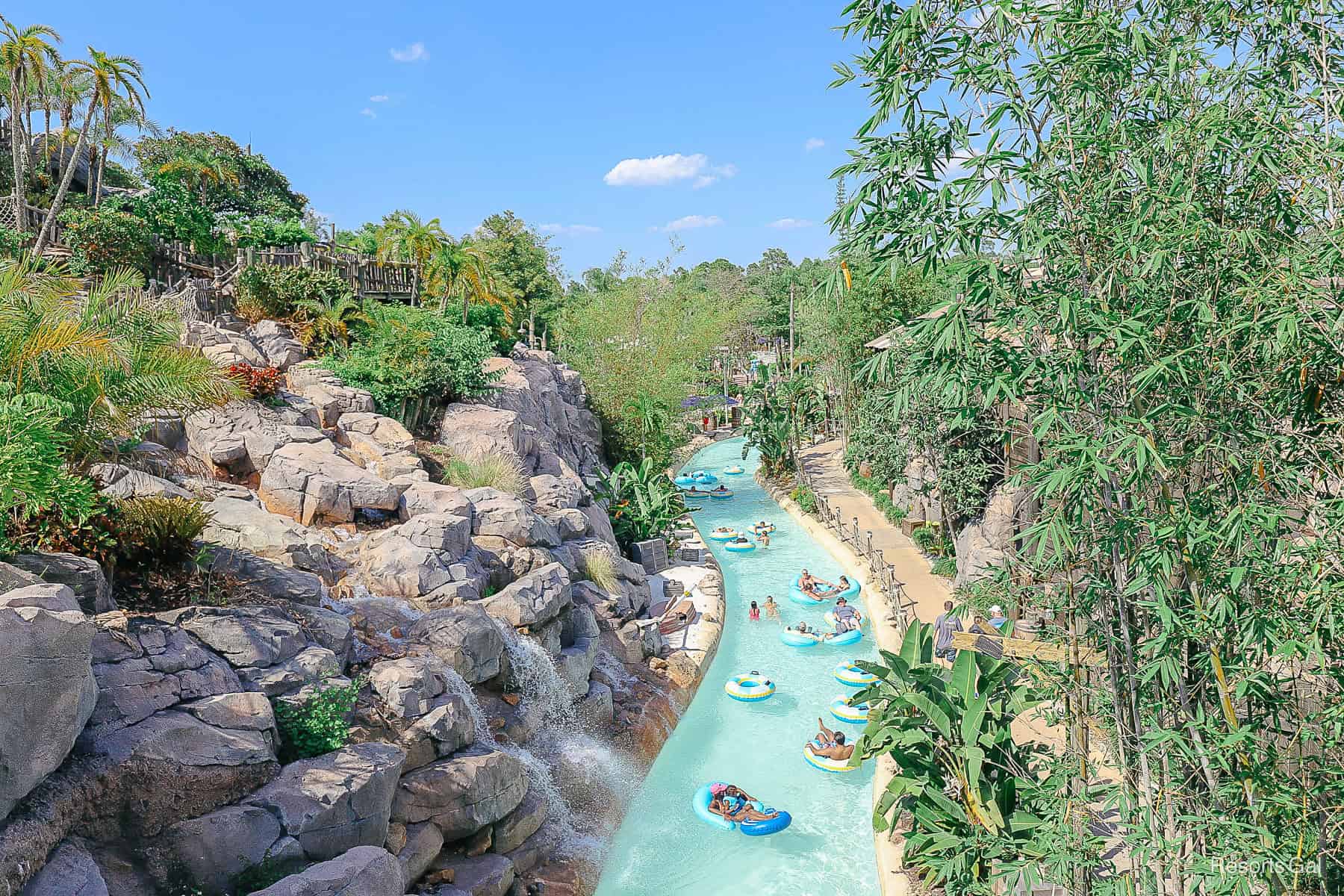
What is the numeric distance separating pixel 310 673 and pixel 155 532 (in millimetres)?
2111

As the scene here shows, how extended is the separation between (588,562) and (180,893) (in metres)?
8.00

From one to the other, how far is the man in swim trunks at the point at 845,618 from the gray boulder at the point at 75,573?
10.7 metres

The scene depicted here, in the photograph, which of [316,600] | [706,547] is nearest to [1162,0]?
[316,600]

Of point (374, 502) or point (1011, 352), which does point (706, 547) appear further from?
point (1011, 352)

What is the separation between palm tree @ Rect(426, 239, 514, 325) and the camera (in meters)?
21.2

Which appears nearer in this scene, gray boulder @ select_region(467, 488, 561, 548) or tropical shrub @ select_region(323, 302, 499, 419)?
gray boulder @ select_region(467, 488, 561, 548)

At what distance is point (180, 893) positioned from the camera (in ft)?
17.8

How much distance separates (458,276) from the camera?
21.7 m

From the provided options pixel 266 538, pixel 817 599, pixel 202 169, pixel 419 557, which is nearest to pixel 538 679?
pixel 419 557

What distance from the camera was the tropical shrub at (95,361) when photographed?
6.31 metres

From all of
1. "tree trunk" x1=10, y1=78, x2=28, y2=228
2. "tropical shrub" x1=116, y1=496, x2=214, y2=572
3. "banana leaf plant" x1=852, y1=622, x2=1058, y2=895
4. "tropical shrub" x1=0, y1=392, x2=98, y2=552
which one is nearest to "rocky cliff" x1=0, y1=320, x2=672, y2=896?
"tropical shrub" x1=116, y1=496, x2=214, y2=572

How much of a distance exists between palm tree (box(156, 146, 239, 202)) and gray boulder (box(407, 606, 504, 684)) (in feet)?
91.6

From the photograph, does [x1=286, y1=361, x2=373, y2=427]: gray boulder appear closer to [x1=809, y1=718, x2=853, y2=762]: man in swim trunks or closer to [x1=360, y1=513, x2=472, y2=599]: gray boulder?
[x1=360, y1=513, x2=472, y2=599]: gray boulder

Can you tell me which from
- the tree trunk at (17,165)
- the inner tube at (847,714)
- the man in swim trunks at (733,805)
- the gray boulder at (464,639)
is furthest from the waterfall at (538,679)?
the tree trunk at (17,165)
